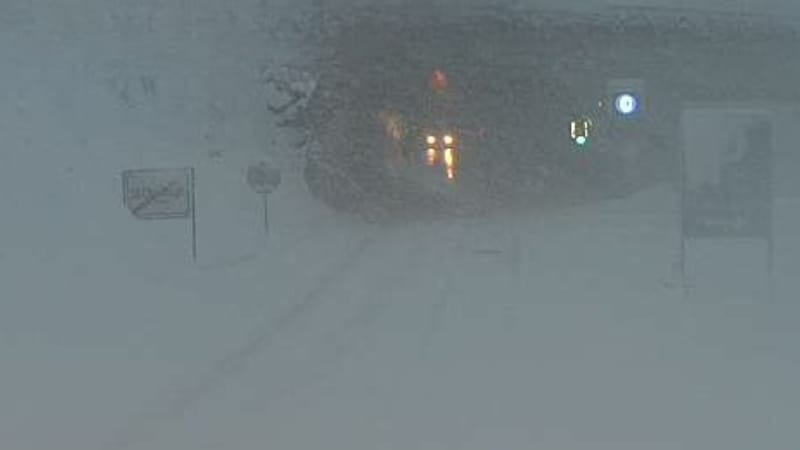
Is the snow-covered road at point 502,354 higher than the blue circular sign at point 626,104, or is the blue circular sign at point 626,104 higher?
the blue circular sign at point 626,104

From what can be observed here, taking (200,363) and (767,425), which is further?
(767,425)

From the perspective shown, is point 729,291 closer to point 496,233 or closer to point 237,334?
point 496,233

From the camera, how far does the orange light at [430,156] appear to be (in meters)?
2.99

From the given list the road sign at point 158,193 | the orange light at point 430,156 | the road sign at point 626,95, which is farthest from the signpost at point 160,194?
the road sign at point 626,95

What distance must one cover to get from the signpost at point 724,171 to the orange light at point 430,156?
26.6 inches

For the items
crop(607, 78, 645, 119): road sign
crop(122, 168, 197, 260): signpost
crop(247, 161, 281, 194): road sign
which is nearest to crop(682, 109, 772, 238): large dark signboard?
crop(607, 78, 645, 119): road sign

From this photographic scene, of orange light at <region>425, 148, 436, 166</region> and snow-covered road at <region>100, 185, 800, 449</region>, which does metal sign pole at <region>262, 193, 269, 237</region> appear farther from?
orange light at <region>425, 148, 436, 166</region>

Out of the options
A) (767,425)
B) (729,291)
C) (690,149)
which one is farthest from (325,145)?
Answer: (767,425)

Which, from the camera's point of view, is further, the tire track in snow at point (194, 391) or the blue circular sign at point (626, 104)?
the blue circular sign at point (626, 104)

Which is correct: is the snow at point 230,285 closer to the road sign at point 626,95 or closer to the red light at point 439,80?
the road sign at point 626,95

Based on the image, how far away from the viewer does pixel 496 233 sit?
305cm

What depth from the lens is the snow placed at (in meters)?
2.94

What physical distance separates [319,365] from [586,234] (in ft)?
2.65

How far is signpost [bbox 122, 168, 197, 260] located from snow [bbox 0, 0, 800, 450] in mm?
26
